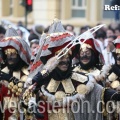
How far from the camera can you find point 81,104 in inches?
338

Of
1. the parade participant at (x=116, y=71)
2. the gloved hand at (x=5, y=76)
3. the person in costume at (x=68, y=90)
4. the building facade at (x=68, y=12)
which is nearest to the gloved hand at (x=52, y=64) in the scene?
the person in costume at (x=68, y=90)

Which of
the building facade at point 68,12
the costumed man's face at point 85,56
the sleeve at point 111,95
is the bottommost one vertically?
the building facade at point 68,12

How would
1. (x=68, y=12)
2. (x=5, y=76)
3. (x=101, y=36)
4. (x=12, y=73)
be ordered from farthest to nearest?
1. (x=68, y=12)
2. (x=101, y=36)
3. (x=12, y=73)
4. (x=5, y=76)

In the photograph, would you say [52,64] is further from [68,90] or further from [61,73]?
[68,90]

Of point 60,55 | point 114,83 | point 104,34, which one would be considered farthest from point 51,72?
point 104,34

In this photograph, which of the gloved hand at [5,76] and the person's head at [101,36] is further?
the person's head at [101,36]

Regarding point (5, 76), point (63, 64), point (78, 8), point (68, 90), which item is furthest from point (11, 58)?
point (78, 8)

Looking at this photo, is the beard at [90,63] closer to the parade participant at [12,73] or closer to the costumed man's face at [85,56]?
the costumed man's face at [85,56]

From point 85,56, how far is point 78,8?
1626cm

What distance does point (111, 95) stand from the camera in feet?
28.1

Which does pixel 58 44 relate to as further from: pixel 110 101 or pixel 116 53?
pixel 116 53

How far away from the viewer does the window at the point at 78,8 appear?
2658 cm

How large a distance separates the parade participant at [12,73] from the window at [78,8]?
1575 cm

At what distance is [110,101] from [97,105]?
18cm
